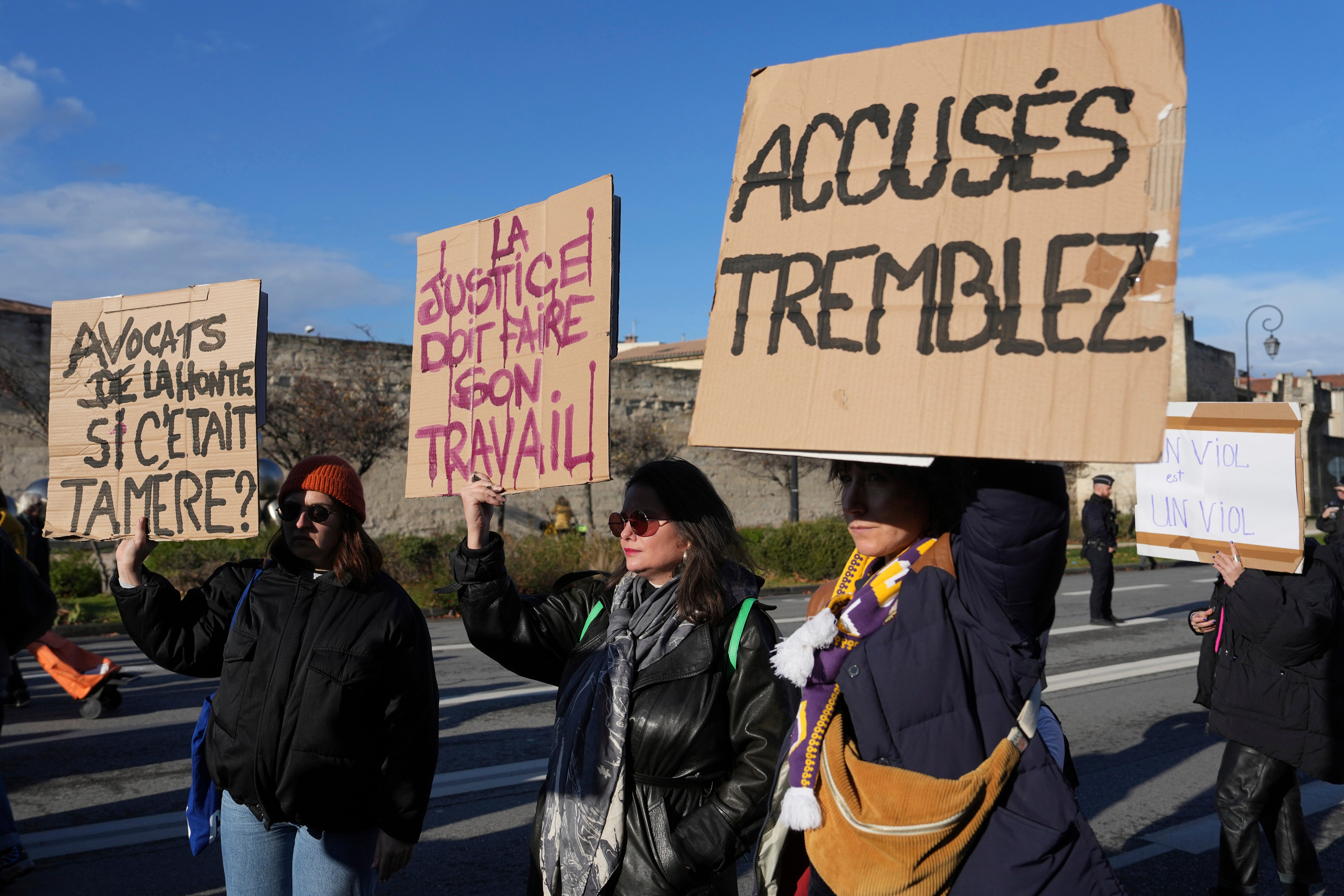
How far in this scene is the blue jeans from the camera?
8.90ft

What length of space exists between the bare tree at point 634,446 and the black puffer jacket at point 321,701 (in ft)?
70.4

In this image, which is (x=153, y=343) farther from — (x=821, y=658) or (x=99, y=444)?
(x=821, y=658)

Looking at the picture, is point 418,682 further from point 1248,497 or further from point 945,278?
point 1248,497

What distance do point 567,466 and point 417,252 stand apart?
1.08 meters

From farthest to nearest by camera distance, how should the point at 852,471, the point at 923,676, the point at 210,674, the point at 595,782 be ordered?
1. the point at 210,674
2. the point at 595,782
3. the point at 852,471
4. the point at 923,676

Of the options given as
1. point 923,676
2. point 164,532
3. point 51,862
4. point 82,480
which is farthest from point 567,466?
point 51,862

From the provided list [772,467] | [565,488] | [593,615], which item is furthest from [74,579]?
[772,467]

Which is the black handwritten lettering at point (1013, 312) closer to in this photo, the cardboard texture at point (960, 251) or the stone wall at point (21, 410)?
the cardboard texture at point (960, 251)

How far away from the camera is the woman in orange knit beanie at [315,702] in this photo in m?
2.71

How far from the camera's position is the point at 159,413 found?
3.59 meters

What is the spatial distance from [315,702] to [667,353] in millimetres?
47882

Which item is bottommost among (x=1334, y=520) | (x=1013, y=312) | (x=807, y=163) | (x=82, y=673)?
(x=82, y=673)

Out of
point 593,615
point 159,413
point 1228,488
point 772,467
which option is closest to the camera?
point 593,615

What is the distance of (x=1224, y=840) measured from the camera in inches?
165
